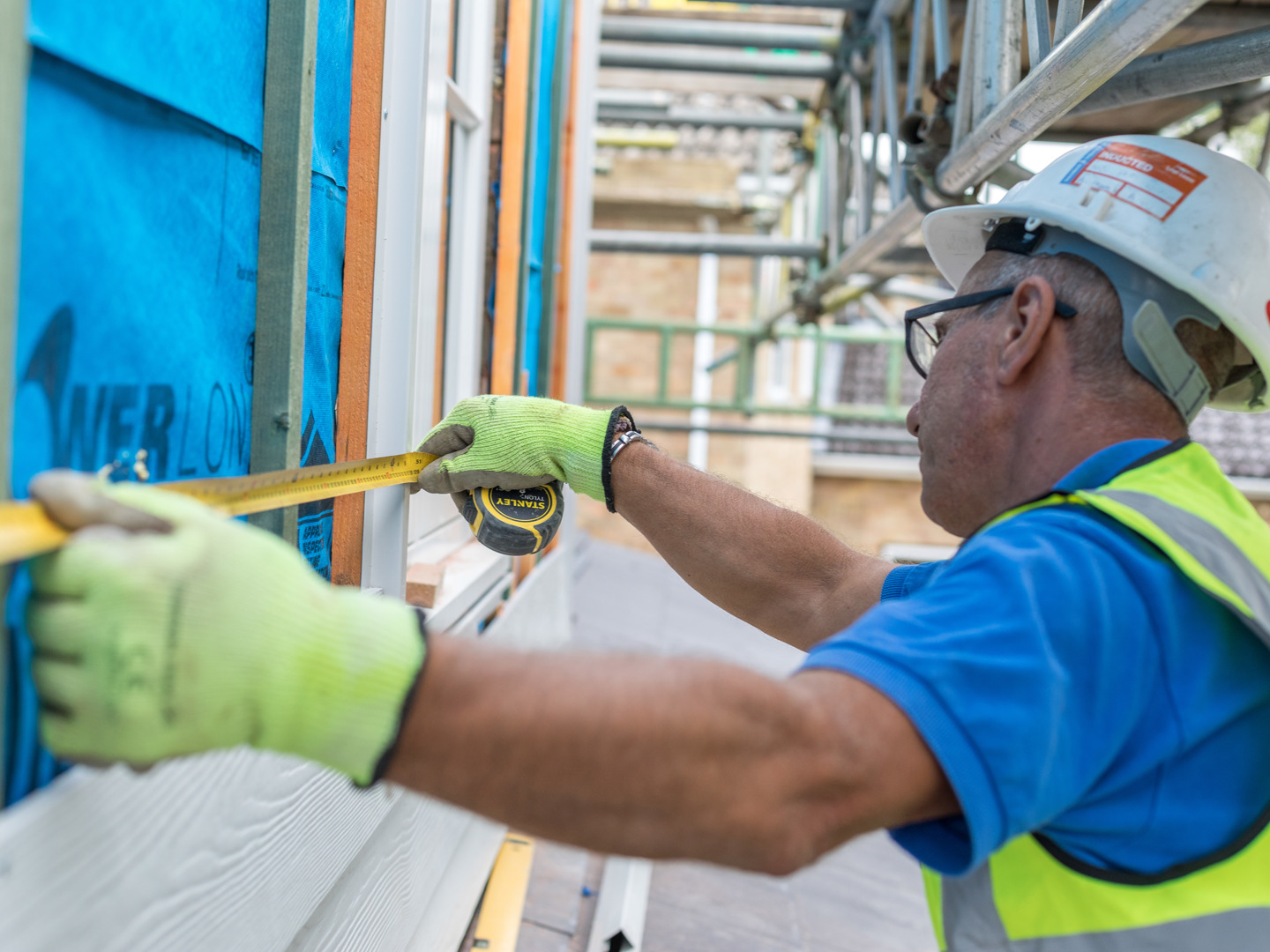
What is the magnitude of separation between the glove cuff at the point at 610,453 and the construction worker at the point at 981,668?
775 mm

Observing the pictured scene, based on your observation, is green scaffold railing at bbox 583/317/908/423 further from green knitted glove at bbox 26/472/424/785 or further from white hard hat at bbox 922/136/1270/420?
green knitted glove at bbox 26/472/424/785

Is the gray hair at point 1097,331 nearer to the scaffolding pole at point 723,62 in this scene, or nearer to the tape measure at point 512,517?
the tape measure at point 512,517

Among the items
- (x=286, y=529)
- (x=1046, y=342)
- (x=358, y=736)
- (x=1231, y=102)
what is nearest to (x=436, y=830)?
(x=286, y=529)

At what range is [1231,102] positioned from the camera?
13.2 feet

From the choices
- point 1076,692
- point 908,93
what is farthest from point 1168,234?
point 908,93

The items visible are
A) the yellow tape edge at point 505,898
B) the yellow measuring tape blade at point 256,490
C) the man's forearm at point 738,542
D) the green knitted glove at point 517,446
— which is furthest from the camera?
the yellow tape edge at point 505,898

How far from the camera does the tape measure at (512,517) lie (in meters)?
2.23

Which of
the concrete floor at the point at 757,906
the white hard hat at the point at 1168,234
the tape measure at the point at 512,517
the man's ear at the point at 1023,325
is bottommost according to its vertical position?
the concrete floor at the point at 757,906

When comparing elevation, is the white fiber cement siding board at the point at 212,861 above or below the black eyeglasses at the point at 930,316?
below

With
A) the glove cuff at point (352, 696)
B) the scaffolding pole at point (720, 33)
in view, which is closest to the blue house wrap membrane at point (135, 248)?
the glove cuff at point (352, 696)

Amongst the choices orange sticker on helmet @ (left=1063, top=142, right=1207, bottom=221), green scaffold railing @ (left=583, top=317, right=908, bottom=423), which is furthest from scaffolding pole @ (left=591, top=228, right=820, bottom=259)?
orange sticker on helmet @ (left=1063, top=142, right=1207, bottom=221)

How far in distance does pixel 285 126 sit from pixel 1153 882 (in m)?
1.83

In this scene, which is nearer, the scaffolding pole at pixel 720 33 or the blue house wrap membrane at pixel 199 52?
the blue house wrap membrane at pixel 199 52

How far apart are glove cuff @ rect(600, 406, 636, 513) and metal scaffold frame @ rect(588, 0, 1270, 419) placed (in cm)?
127
